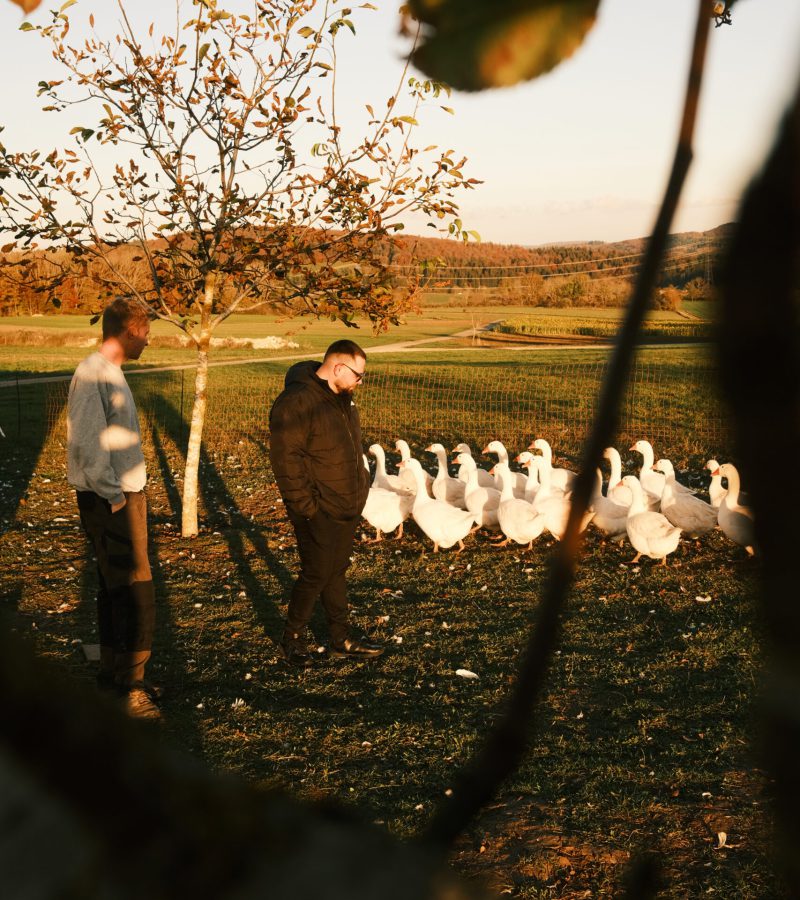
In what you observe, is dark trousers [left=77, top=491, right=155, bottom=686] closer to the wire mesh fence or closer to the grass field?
the grass field

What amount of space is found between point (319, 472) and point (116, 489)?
1.54 m

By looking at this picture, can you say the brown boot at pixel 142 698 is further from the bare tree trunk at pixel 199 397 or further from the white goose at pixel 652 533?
the white goose at pixel 652 533

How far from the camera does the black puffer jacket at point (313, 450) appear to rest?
254 inches

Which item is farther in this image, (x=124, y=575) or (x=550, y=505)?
(x=550, y=505)

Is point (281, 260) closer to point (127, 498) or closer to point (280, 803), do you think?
point (127, 498)

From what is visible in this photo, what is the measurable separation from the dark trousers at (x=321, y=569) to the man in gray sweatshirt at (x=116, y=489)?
3.83ft

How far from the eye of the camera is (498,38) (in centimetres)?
35

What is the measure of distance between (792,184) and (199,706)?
630cm

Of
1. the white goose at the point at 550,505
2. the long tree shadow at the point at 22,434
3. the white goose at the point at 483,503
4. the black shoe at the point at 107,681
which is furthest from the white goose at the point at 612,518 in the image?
the long tree shadow at the point at 22,434

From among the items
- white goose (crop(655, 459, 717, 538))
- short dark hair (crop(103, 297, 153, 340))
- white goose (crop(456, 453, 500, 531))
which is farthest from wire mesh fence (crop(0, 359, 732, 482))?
short dark hair (crop(103, 297, 153, 340))

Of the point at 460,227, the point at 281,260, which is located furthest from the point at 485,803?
the point at 281,260

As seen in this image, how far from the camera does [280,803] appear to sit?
233 mm

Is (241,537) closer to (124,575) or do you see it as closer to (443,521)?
(443,521)

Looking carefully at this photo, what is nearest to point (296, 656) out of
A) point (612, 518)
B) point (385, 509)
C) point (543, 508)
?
point (385, 509)
